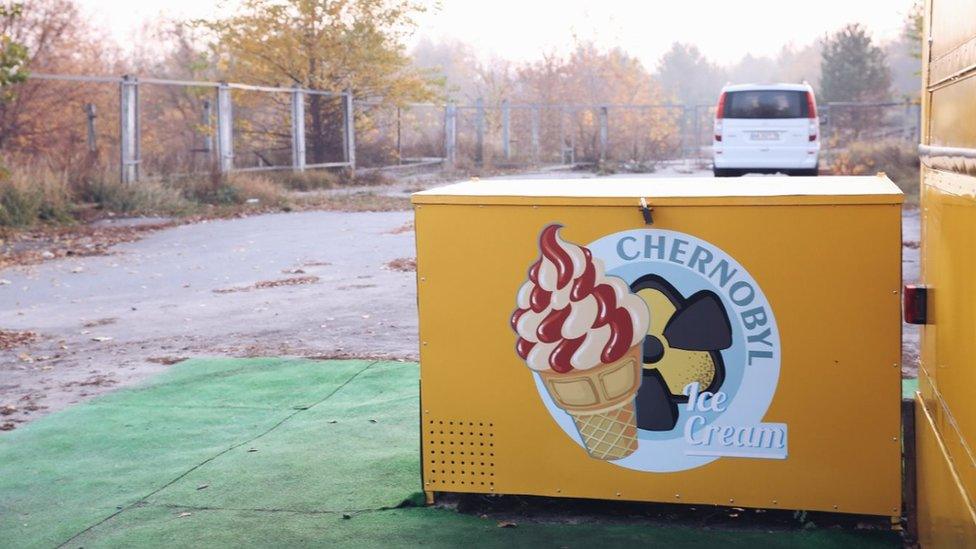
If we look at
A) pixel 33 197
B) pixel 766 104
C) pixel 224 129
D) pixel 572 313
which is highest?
pixel 766 104

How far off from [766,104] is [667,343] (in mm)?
19731

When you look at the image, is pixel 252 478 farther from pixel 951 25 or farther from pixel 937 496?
pixel 951 25

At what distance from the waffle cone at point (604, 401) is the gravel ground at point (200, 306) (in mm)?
3423

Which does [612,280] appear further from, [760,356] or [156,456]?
[156,456]

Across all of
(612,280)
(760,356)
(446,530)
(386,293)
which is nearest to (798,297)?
(760,356)

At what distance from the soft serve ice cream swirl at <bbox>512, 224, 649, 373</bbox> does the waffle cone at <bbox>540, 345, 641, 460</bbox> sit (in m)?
0.04

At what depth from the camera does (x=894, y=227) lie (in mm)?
3705

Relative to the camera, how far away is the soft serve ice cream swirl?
158 inches

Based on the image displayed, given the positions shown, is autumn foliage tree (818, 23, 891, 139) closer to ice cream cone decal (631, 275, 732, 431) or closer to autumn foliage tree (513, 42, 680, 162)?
autumn foliage tree (513, 42, 680, 162)

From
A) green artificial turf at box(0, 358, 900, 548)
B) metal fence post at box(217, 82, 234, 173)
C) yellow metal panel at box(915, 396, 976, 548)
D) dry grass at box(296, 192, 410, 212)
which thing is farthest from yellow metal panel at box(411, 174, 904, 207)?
metal fence post at box(217, 82, 234, 173)

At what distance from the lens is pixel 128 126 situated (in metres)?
20.2

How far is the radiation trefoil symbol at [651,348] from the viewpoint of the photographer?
390 centimetres

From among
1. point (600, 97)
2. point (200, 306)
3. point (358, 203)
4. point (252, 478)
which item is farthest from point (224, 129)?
point (600, 97)

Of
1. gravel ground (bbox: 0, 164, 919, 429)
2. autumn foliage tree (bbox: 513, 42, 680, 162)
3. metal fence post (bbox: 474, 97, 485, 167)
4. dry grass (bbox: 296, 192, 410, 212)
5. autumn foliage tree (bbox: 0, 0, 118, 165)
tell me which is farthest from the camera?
autumn foliage tree (bbox: 513, 42, 680, 162)
